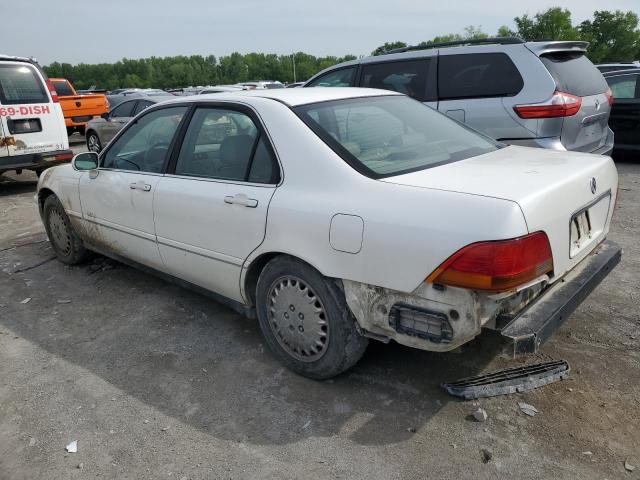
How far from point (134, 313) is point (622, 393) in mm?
3333

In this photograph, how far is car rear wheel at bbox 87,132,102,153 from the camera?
1301 cm

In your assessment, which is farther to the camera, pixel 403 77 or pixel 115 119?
pixel 115 119

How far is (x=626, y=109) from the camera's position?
8594 mm

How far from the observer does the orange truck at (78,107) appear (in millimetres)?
14883

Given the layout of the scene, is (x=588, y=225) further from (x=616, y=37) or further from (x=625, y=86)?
(x=616, y=37)

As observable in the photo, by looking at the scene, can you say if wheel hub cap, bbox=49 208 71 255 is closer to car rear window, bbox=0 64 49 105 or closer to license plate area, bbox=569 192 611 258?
car rear window, bbox=0 64 49 105

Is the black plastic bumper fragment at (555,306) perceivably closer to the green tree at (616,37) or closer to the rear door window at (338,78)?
the rear door window at (338,78)

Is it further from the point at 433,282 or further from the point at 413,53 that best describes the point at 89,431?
the point at 413,53

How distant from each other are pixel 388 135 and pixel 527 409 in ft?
5.55

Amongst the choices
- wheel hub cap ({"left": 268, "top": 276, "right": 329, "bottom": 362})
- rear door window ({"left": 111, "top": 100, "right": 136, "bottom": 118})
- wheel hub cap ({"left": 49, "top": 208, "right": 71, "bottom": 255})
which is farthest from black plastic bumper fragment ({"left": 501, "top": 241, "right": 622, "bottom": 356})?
rear door window ({"left": 111, "top": 100, "right": 136, "bottom": 118})

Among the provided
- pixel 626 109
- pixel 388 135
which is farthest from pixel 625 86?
pixel 388 135

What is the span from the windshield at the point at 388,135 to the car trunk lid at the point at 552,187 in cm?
14

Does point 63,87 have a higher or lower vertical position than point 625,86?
lower

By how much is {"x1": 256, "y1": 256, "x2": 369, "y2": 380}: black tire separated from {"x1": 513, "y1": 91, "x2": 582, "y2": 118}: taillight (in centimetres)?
372
